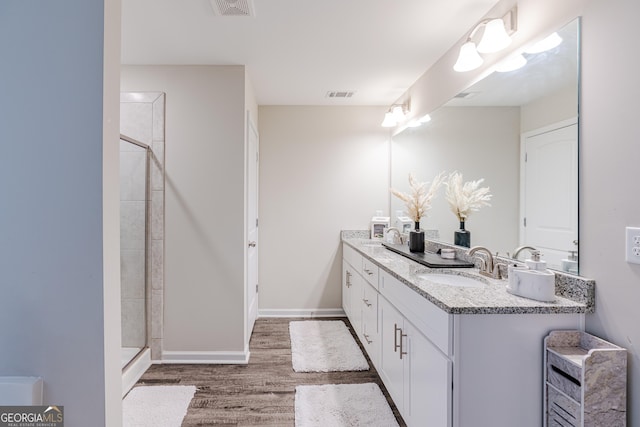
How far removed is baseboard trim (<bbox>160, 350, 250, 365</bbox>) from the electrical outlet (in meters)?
2.51

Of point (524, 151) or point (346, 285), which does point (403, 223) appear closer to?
point (346, 285)

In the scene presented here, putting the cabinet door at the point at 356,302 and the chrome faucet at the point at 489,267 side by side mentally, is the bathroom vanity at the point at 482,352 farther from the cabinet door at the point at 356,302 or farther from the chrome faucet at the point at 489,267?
the cabinet door at the point at 356,302

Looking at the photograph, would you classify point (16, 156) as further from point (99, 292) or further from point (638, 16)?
point (638, 16)

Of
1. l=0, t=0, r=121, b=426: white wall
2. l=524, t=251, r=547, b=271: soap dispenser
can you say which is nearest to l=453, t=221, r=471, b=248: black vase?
l=524, t=251, r=547, b=271: soap dispenser

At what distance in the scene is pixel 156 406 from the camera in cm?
204

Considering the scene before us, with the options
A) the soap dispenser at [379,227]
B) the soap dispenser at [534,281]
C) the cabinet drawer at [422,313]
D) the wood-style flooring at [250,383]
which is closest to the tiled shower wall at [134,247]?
the wood-style flooring at [250,383]

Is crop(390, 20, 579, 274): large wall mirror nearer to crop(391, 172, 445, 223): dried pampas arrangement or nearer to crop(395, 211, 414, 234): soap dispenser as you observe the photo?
crop(391, 172, 445, 223): dried pampas arrangement

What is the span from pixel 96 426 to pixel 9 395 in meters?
0.25

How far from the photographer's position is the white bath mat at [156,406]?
6.20ft

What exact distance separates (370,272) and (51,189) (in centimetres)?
200

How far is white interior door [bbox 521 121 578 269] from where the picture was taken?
53.5 inches

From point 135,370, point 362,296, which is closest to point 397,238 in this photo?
point 362,296

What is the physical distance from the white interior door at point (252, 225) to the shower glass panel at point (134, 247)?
85 centimetres

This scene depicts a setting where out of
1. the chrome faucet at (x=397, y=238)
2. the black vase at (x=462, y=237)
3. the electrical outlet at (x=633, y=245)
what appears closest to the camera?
the electrical outlet at (x=633, y=245)
